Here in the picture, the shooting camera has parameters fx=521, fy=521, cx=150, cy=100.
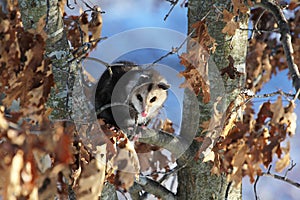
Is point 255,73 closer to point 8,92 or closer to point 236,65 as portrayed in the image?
point 236,65

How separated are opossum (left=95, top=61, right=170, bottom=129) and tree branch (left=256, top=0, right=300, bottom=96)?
31.4 inches

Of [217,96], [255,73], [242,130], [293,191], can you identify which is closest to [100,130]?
[242,130]

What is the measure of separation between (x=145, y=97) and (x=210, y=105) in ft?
1.34

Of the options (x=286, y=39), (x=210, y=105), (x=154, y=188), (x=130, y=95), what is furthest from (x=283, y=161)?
(x=130, y=95)

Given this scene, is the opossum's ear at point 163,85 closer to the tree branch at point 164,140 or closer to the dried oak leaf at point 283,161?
A: the tree branch at point 164,140

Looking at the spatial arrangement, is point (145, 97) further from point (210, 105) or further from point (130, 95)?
point (210, 105)

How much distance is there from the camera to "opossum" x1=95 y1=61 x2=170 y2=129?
10.6ft

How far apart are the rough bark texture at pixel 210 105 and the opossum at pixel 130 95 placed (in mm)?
327

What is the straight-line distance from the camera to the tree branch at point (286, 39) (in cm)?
246

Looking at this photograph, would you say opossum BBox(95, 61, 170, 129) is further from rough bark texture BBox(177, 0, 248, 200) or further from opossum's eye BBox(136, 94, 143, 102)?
rough bark texture BBox(177, 0, 248, 200)

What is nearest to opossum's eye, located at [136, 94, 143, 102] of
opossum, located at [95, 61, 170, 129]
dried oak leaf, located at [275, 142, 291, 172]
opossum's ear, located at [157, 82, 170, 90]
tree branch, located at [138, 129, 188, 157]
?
opossum, located at [95, 61, 170, 129]

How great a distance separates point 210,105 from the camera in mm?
3113

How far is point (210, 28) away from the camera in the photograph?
10.3ft

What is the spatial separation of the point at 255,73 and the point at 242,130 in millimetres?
2934
